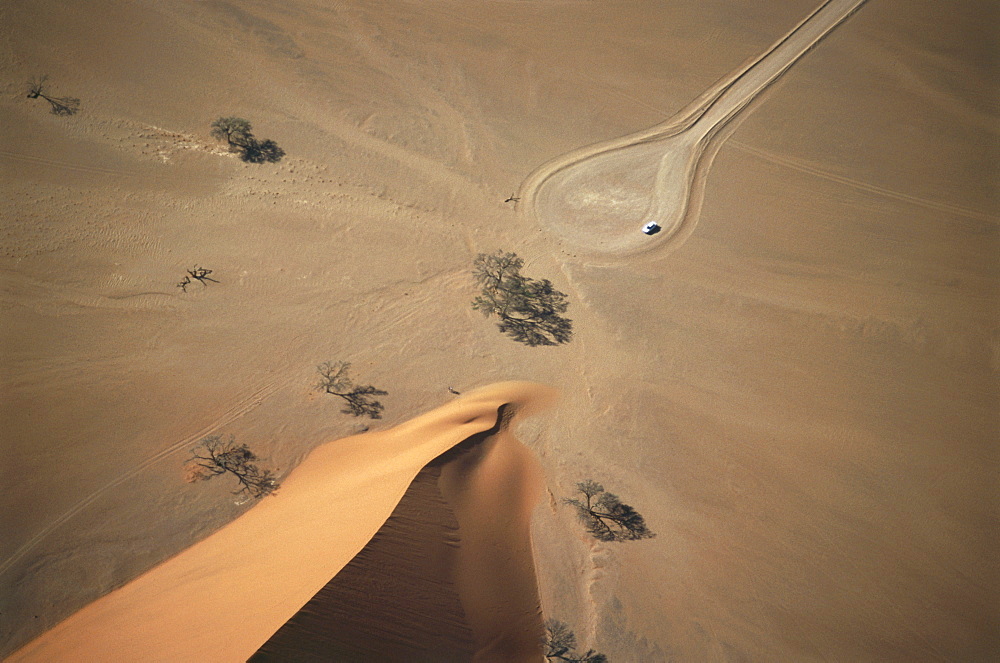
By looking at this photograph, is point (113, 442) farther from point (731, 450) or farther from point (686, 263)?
point (686, 263)

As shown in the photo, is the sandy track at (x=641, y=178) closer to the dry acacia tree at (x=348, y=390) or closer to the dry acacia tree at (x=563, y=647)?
the dry acacia tree at (x=348, y=390)

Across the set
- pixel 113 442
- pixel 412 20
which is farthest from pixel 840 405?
pixel 412 20

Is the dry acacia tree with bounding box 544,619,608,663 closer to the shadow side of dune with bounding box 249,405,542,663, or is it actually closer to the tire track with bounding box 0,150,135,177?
the shadow side of dune with bounding box 249,405,542,663

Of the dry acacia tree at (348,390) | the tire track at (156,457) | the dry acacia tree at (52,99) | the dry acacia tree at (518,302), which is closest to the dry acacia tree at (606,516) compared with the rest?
the dry acacia tree at (518,302)

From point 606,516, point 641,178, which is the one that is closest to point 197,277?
point 606,516

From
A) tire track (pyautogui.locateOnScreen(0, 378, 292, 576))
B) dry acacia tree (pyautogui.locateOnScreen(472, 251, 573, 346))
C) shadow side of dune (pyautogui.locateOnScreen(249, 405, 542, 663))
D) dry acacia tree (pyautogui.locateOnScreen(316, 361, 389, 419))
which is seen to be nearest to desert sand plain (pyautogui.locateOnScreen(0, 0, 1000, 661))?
tire track (pyautogui.locateOnScreen(0, 378, 292, 576))

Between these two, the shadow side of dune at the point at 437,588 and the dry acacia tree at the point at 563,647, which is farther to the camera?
the dry acacia tree at the point at 563,647
